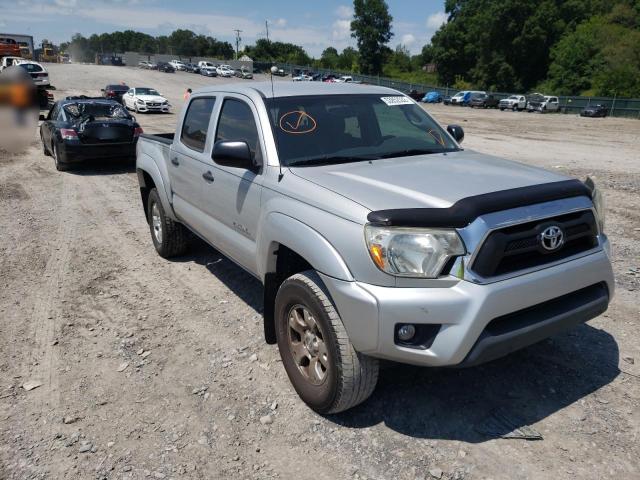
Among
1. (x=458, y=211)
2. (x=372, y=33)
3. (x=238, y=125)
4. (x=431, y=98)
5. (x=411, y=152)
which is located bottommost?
(x=431, y=98)

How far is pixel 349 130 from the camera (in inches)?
153

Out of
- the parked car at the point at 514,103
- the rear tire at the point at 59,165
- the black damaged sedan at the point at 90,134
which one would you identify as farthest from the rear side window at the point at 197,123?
the parked car at the point at 514,103

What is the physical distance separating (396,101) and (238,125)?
1377 millimetres

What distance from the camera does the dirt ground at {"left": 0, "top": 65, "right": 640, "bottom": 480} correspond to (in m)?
2.74

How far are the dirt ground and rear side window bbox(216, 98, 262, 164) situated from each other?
4.97 feet

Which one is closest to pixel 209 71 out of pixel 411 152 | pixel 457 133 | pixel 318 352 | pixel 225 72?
pixel 225 72

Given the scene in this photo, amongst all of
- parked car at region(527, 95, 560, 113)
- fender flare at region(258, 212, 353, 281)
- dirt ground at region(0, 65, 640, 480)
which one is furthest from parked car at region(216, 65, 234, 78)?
fender flare at region(258, 212, 353, 281)

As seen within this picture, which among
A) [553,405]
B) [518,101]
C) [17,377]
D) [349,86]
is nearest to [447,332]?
[553,405]

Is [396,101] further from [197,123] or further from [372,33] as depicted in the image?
[372,33]

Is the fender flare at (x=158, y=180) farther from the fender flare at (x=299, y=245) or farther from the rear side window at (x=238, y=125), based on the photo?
the fender flare at (x=299, y=245)

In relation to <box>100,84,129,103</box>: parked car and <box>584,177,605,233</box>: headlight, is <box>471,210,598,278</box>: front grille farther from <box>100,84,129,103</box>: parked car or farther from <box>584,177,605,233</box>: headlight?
<box>100,84,129,103</box>: parked car

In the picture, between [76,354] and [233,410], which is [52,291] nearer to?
[76,354]

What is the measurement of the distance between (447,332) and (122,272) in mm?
4109

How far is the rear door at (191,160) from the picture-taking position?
449 cm
